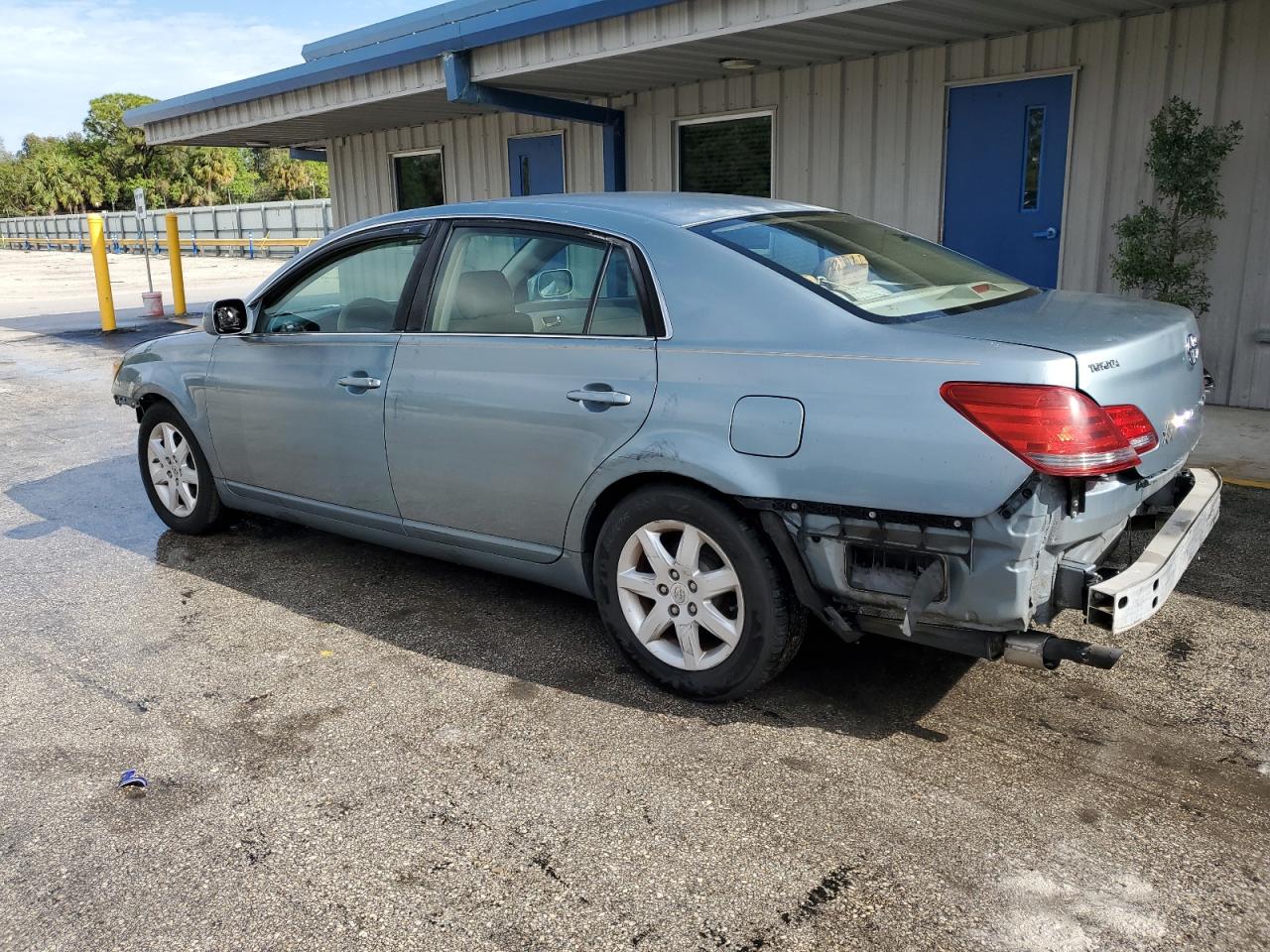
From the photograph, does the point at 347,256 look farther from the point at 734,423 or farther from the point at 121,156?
the point at 121,156

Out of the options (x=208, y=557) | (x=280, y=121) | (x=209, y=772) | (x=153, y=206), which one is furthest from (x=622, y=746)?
(x=153, y=206)

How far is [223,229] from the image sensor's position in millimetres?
45719

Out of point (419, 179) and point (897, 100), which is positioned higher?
point (897, 100)

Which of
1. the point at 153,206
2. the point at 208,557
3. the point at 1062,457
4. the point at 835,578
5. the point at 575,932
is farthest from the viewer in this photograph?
the point at 153,206

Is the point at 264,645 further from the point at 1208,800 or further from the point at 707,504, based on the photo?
the point at 1208,800

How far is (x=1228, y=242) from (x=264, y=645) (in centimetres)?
695

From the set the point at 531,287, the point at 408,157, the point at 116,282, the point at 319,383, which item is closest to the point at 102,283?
the point at 408,157

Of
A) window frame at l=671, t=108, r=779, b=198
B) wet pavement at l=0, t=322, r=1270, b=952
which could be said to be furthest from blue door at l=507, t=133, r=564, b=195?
wet pavement at l=0, t=322, r=1270, b=952

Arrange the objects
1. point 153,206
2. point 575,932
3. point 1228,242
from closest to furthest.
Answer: point 575,932
point 1228,242
point 153,206

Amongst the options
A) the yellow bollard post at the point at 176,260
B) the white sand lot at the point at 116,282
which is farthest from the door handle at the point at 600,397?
the white sand lot at the point at 116,282

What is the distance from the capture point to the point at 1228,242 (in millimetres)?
7570

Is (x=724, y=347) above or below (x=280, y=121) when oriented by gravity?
below

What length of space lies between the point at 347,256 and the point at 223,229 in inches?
1780

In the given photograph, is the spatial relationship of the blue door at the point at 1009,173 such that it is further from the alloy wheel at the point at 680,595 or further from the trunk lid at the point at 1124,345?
the alloy wheel at the point at 680,595
